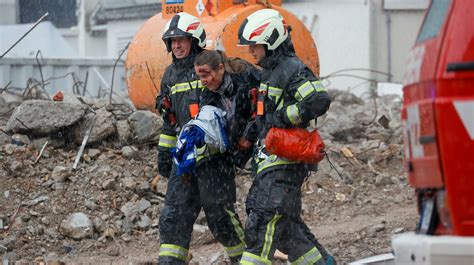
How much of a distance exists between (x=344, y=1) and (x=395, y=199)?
1050cm

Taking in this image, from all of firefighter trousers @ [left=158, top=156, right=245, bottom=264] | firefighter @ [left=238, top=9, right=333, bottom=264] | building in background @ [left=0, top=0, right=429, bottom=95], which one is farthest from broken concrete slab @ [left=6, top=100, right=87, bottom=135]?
building in background @ [left=0, top=0, right=429, bottom=95]

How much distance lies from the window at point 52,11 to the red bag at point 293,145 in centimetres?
1900

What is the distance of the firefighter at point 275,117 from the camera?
721 cm

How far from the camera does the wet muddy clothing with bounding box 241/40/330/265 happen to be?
720 cm

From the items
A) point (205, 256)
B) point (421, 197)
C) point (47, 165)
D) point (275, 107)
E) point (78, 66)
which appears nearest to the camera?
point (421, 197)

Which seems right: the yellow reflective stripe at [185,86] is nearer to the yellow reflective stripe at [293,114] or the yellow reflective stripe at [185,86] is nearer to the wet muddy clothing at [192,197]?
the wet muddy clothing at [192,197]

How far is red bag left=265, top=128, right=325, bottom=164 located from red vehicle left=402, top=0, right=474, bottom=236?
188cm

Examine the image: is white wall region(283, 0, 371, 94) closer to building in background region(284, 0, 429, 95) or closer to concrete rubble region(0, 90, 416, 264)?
building in background region(284, 0, 429, 95)

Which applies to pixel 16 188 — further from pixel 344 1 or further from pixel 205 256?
pixel 344 1

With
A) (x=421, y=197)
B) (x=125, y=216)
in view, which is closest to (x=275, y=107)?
(x=421, y=197)

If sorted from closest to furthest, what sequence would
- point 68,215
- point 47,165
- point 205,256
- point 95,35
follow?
point 205,256 < point 68,215 < point 47,165 < point 95,35

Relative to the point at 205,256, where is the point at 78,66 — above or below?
above

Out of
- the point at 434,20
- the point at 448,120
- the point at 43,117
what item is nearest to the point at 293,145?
the point at 434,20

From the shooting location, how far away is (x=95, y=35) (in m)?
25.5
